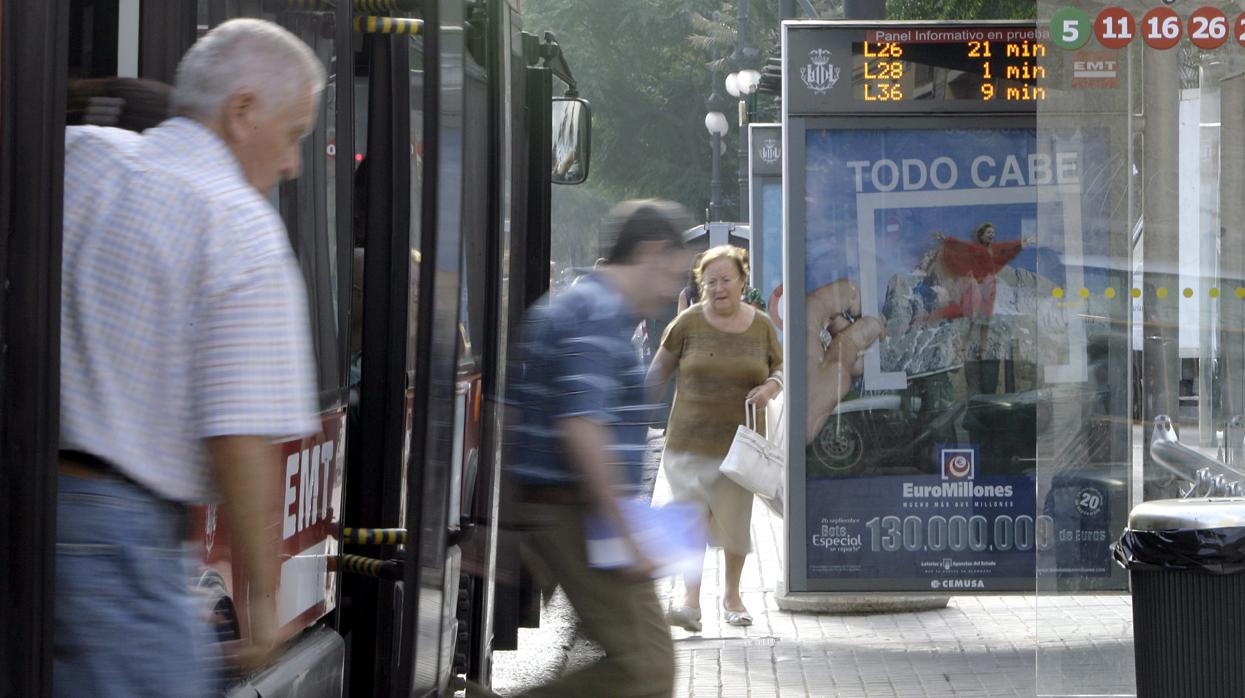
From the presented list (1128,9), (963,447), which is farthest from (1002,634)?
(1128,9)

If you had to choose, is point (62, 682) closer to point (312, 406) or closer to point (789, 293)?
point (312, 406)

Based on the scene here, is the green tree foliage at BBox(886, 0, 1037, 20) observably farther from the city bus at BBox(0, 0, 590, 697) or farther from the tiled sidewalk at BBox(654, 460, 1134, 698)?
the city bus at BBox(0, 0, 590, 697)

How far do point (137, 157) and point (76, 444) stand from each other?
16.9 inches

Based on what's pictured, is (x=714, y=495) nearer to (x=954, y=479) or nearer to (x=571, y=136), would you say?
(x=954, y=479)

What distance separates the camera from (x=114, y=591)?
7.91ft

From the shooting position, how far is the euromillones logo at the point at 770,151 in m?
17.1

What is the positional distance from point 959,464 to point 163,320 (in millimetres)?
6077

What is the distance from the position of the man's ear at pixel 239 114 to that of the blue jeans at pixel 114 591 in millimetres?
564

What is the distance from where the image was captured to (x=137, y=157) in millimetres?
2447

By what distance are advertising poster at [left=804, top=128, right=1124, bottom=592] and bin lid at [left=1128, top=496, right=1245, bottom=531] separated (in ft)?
9.48

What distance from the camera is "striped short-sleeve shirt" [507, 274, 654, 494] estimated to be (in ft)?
13.9

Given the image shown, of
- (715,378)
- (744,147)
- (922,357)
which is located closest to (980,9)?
(922,357)

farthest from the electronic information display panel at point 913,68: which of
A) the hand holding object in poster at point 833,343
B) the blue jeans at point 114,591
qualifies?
the blue jeans at point 114,591

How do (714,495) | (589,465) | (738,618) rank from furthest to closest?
(738,618) < (714,495) < (589,465)
